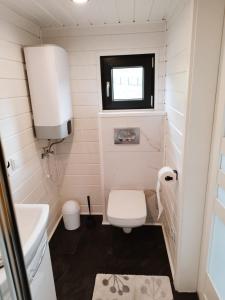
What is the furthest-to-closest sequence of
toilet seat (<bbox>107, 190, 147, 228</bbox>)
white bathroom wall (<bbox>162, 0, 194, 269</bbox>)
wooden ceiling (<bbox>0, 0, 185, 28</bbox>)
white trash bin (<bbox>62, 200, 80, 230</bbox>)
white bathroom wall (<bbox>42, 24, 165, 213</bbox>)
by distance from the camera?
1. white trash bin (<bbox>62, 200, 80, 230</bbox>)
2. white bathroom wall (<bbox>42, 24, 165, 213</bbox>)
3. toilet seat (<bbox>107, 190, 147, 228</bbox>)
4. wooden ceiling (<bbox>0, 0, 185, 28</bbox>)
5. white bathroom wall (<bbox>162, 0, 194, 269</bbox>)

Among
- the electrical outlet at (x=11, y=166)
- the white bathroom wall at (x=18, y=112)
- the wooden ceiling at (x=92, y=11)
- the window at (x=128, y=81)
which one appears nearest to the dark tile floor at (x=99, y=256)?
the white bathroom wall at (x=18, y=112)

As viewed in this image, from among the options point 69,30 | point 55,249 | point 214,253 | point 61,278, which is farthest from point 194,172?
point 69,30

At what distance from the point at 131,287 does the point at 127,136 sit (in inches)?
53.7

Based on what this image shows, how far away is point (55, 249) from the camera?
86.0 inches

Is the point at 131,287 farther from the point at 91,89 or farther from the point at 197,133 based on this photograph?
the point at 91,89

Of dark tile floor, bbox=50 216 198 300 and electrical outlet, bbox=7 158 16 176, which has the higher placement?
electrical outlet, bbox=7 158 16 176

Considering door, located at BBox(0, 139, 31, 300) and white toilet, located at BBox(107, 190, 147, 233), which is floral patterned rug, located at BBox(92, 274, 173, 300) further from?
door, located at BBox(0, 139, 31, 300)

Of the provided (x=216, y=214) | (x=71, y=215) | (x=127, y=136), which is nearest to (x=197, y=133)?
(x=216, y=214)

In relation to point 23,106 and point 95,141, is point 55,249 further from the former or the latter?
point 23,106

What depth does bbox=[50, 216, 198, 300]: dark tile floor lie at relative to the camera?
1.80 meters

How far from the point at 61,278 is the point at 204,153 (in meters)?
1.57

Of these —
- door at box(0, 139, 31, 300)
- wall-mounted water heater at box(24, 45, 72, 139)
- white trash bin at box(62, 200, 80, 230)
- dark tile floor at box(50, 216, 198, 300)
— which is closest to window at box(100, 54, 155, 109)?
wall-mounted water heater at box(24, 45, 72, 139)

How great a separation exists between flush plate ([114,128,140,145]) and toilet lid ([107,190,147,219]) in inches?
21.4

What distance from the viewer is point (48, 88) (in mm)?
1880
